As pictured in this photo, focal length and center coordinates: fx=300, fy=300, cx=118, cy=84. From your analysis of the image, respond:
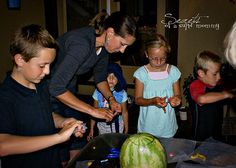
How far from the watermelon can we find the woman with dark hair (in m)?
0.72

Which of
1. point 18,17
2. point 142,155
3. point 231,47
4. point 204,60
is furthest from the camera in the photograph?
point 18,17

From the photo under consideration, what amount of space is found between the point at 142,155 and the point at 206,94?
4.63 ft

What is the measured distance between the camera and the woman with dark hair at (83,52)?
7.08 ft

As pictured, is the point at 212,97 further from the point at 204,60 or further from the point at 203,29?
the point at 203,29

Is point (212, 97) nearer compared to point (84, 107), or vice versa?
point (84, 107)

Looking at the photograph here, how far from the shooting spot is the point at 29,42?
5.76ft

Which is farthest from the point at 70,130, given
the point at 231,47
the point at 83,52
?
the point at 231,47

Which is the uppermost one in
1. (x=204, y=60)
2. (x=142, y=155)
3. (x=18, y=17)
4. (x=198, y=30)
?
(x=18, y=17)

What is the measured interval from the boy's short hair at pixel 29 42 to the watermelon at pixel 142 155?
2.55 feet

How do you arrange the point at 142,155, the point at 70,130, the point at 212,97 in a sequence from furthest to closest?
the point at 212,97, the point at 70,130, the point at 142,155

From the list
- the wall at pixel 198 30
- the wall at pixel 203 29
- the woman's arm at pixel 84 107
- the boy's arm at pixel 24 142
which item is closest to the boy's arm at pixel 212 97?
the woman's arm at pixel 84 107

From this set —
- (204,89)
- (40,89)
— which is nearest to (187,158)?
(40,89)

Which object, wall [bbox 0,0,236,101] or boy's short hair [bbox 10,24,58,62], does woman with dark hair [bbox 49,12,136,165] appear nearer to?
boy's short hair [bbox 10,24,58,62]

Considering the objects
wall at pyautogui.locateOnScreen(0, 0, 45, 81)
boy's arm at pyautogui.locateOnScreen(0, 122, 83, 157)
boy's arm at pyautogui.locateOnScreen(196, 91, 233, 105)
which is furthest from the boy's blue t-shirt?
wall at pyautogui.locateOnScreen(0, 0, 45, 81)
